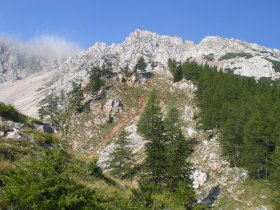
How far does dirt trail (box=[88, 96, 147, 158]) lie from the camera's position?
289ft

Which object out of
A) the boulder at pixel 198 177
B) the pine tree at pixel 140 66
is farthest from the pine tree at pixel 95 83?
the boulder at pixel 198 177

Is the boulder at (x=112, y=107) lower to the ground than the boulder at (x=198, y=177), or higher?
higher

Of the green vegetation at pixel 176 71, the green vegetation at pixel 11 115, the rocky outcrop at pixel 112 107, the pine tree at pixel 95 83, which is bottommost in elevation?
the green vegetation at pixel 11 115

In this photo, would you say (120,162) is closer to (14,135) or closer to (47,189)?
(14,135)

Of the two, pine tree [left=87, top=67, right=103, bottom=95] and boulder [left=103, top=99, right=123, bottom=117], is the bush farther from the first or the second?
pine tree [left=87, top=67, right=103, bottom=95]

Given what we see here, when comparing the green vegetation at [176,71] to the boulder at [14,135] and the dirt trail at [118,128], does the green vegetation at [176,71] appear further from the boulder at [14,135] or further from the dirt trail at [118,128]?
the boulder at [14,135]

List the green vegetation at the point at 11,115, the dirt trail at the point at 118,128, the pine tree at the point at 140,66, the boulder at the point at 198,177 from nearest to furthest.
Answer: the green vegetation at the point at 11,115
the boulder at the point at 198,177
the dirt trail at the point at 118,128
the pine tree at the point at 140,66

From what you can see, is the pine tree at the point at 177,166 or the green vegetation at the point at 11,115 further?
the pine tree at the point at 177,166

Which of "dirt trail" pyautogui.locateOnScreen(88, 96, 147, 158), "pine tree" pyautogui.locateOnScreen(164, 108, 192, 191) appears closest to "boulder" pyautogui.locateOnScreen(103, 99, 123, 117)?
"dirt trail" pyautogui.locateOnScreen(88, 96, 147, 158)

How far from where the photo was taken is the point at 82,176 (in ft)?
50.2

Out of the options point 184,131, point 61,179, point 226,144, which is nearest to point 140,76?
point 184,131

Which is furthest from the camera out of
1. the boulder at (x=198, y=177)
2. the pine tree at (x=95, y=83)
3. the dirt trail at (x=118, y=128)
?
the pine tree at (x=95, y=83)

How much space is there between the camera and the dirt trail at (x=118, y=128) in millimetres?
87938

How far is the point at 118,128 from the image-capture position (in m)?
94.8
